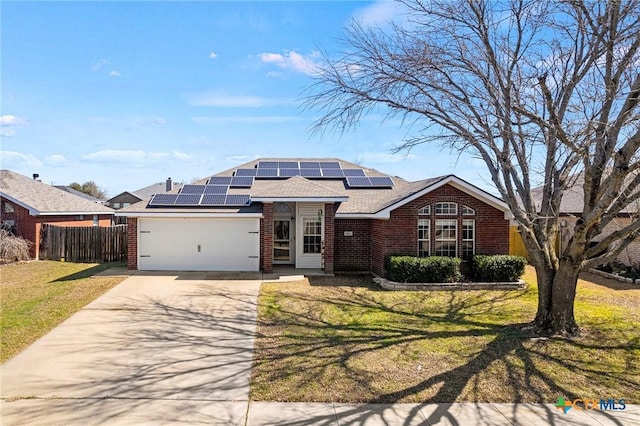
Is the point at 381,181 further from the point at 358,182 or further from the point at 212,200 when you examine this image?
the point at 212,200

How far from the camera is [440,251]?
14930 millimetres

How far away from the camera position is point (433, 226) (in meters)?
14.8

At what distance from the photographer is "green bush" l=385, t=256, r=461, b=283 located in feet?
44.3

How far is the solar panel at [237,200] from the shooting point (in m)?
16.1

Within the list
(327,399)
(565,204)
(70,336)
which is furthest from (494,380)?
(565,204)

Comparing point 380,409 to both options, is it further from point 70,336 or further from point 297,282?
point 297,282

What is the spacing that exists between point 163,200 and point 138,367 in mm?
10716

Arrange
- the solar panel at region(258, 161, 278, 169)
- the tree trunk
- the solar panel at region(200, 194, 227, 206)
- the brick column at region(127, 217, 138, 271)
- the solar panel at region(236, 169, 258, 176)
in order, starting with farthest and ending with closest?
the solar panel at region(258, 161, 278, 169) < the solar panel at region(236, 169, 258, 176) < the solar panel at region(200, 194, 227, 206) < the brick column at region(127, 217, 138, 271) < the tree trunk

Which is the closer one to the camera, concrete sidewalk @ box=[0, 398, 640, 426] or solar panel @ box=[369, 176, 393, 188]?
concrete sidewalk @ box=[0, 398, 640, 426]

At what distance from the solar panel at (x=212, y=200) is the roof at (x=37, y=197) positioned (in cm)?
897

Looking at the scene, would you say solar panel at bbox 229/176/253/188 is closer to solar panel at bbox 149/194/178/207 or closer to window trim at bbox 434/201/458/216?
solar panel at bbox 149/194/178/207

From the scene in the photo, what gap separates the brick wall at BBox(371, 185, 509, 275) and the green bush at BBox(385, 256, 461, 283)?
0.83 metres

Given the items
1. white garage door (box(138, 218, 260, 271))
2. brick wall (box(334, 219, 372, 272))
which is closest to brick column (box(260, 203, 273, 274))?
white garage door (box(138, 218, 260, 271))

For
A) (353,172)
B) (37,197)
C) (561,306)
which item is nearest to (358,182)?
(353,172)
